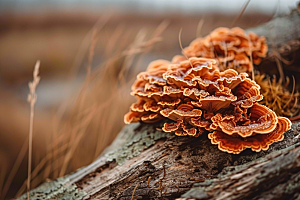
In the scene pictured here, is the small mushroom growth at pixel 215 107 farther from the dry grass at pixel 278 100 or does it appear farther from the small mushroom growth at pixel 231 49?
the small mushroom growth at pixel 231 49

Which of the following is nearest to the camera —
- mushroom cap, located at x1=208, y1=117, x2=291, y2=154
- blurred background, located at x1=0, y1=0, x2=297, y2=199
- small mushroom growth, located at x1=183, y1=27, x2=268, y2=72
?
mushroom cap, located at x1=208, y1=117, x2=291, y2=154

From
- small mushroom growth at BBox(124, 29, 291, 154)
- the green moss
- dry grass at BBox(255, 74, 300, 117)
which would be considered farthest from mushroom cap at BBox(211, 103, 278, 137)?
the green moss

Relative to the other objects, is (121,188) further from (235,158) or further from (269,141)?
(269,141)

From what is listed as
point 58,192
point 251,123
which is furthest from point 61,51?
point 251,123

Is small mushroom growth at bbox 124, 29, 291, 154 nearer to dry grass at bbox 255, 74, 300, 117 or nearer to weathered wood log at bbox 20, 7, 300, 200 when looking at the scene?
weathered wood log at bbox 20, 7, 300, 200

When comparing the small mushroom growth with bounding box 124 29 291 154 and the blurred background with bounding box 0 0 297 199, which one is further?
the blurred background with bounding box 0 0 297 199

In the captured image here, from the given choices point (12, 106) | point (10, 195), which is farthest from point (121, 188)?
point (12, 106)

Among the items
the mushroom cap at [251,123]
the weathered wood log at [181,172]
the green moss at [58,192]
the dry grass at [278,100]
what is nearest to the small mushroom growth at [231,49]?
the dry grass at [278,100]

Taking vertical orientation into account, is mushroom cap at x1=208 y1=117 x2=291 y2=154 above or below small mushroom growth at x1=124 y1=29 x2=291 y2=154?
below

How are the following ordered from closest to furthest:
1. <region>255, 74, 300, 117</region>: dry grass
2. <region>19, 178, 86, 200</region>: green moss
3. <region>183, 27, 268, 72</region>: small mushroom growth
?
<region>19, 178, 86, 200</region>: green moss → <region>255, 74, 300, 117</region>: dry grass → <region>183, 27, 268, 72</region>: small mushroom growth
